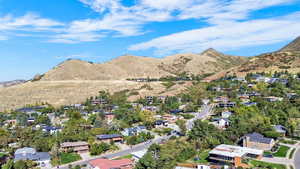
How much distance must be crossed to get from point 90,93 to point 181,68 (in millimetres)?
86903

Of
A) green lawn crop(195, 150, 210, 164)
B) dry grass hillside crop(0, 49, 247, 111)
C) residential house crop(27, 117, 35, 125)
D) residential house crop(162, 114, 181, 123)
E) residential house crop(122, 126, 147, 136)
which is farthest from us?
dry grass hillside crop(0, 49, 247, 111)

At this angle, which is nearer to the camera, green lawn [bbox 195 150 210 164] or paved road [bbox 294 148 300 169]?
paved road [bbox 294 148 300 169]

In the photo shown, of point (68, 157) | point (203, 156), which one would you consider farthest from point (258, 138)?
point (68, 157)

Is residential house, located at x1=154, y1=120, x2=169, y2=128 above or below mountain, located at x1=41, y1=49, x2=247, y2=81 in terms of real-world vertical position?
below

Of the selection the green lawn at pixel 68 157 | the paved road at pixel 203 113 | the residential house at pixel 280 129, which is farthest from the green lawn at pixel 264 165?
the green lawn at pixel 68 157

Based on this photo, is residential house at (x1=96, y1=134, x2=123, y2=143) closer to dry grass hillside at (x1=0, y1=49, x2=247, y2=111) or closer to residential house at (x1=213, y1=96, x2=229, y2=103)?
residential house at (x1=213, y1=96, x2=229, y2=103)

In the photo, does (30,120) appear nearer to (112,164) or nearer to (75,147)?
(75,147)

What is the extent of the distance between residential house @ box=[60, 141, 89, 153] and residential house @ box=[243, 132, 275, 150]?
25925 mm

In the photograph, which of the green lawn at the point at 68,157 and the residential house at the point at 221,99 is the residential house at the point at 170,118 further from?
the green lawn at the point at 68,157

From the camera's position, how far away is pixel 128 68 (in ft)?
581

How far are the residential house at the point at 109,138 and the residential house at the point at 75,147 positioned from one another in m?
3.52

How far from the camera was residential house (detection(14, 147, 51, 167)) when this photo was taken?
122 ft

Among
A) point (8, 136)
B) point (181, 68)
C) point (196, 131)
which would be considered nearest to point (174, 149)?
point (196, 131)

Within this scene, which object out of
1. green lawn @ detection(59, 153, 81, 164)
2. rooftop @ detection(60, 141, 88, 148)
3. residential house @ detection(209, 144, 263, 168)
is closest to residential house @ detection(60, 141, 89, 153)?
rooftop @ detection(60, 141, 88, 148)
